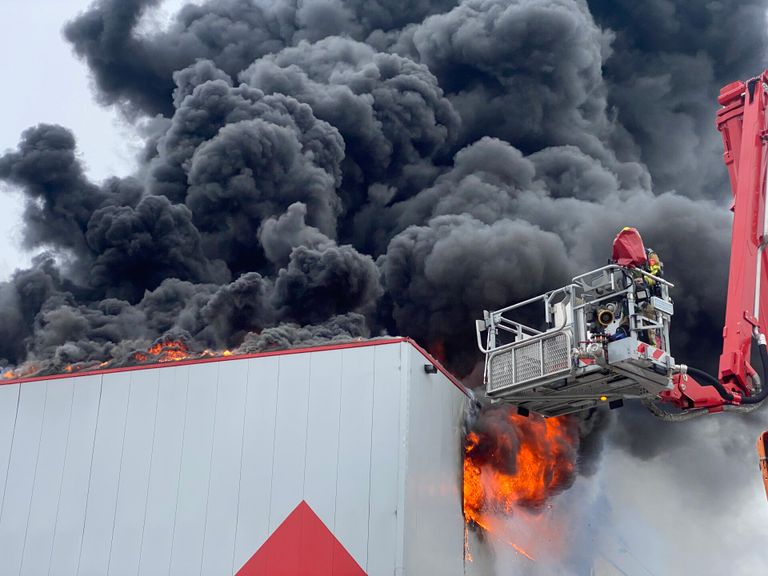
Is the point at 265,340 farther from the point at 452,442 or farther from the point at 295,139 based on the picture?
the point at 295,139

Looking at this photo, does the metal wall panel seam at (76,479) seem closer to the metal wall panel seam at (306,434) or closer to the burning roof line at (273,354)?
the burning roof line at (273,354)

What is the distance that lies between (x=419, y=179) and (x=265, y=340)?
1871cm

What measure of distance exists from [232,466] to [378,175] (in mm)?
27253

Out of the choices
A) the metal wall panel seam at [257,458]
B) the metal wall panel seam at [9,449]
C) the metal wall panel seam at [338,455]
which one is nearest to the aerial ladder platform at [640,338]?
the metal wall panel seam at [338,455]

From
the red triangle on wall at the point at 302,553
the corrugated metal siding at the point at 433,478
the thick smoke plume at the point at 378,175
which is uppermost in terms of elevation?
the thick smoke plume at the point at 378,175

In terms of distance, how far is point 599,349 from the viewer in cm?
1096

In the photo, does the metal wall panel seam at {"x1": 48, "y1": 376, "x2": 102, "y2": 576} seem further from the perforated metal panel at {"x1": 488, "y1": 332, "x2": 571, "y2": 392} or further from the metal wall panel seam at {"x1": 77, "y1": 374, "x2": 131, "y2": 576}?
the perforated metal panel at {"x1": 488, "y1": 332, "x2": 571, "y2": 392}

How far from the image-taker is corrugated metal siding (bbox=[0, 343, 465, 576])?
39.1 ft

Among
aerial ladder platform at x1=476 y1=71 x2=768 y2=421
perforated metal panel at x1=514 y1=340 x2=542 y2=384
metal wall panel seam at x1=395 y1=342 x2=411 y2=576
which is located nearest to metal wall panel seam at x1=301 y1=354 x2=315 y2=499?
metal wall panel seam at x1=395 y1=342 x2=411 y2=576

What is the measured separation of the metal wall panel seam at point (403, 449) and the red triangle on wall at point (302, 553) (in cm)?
74

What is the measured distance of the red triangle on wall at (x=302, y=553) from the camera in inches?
460

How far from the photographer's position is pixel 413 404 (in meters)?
12.2

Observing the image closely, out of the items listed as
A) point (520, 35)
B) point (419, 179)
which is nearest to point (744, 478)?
point (419, 179)

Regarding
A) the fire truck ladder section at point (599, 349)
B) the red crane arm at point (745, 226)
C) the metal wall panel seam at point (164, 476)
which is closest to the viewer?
the fire truck ladder section at point (599, 349)
